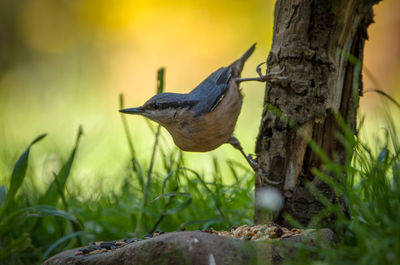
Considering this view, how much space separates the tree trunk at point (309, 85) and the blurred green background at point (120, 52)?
12.5 ft

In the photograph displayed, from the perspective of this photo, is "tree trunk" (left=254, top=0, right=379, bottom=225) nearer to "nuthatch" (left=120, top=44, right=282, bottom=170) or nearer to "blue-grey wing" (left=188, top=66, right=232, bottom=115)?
"nuthatch" (left=120, top=44, right=282, bottom=170)

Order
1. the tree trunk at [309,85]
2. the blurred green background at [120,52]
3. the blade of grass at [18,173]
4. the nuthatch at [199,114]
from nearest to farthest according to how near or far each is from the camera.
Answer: the tree trunk at [309,85]
the blade of grass at [18,173]
the nuthatch at [199,114]
the blurred green background at [120,52]

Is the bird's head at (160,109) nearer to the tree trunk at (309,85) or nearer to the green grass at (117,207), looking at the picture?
the green grass at (117,207)

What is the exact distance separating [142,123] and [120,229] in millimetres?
4063

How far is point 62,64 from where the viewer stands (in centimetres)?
930

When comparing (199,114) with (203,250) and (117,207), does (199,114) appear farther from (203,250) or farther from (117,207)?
(203,250)

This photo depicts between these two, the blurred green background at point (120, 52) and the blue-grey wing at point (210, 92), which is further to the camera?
the blurred green background at point (120, 52)

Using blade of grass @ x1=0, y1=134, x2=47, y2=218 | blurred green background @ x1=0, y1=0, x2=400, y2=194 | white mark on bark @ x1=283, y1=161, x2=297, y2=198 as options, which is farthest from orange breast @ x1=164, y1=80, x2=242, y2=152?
blurred green background @ x1=0, y1=0, x2=400, y2=194

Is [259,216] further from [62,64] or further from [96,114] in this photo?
[62,64]

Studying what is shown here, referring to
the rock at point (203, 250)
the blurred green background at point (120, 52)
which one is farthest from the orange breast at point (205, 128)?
the blurred green background at point (120, 52)

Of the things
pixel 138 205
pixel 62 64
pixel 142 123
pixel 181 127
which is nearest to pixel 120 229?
pixel 138 205

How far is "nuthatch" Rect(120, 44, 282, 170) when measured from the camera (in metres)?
3.52

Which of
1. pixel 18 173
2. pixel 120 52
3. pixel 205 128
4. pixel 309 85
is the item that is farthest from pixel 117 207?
pixel 120 52

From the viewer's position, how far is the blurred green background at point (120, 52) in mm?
7957
